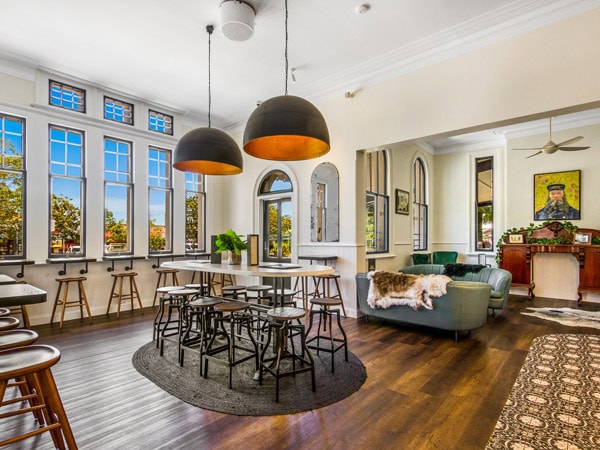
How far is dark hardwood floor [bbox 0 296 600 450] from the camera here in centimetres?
217

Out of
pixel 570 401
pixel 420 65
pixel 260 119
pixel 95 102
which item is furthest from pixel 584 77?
pixel 95 102

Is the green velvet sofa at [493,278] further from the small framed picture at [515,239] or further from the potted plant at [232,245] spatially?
the potted plant at [232,245]

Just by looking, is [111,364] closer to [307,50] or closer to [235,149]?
[235,149]

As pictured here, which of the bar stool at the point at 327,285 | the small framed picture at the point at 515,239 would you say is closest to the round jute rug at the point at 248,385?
the bar stool at the point at 327,285

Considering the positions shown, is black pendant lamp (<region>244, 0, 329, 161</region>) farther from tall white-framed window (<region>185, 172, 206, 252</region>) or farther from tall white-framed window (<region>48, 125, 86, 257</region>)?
tall white-framed window (<region>185, 172, 206, 252</region>)

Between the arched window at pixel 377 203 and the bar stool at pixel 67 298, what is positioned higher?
the arched window at pixel 377 203

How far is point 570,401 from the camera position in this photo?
2.66 metres

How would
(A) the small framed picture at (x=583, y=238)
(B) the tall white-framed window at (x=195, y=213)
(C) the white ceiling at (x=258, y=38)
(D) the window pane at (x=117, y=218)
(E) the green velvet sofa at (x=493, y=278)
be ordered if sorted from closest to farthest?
1. (C) the white ceiling at (x=258, y=38)
2. (E) the green velvet sofa at (x=493, y=278)
3. (D) the window pane at (x=117, y=218)
4. (A) the small framed picture at (x=583, y=238)
5. (B) the tall white-framed window at (x=195, y=213)

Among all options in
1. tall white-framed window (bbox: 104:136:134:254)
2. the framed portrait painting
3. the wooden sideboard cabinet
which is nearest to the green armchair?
the wooden sideboard cabinet

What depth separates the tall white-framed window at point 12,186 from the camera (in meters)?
4.90

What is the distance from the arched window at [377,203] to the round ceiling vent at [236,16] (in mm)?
3907

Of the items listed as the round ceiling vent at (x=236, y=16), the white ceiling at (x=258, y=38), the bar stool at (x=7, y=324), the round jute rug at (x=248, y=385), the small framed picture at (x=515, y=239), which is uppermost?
the white ceiling at (x=258, y=38)

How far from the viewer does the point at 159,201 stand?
6.73 metres

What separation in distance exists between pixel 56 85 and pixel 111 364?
457 cm
